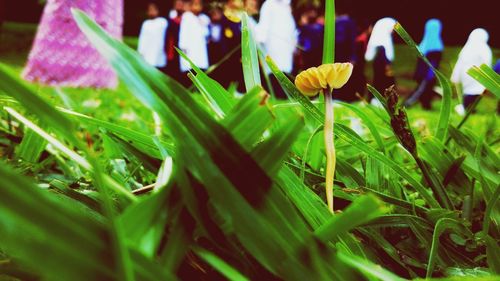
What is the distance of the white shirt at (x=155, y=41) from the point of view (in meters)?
9.95

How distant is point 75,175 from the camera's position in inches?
26.9

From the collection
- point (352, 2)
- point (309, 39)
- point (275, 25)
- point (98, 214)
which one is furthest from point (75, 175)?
point (352, 2)

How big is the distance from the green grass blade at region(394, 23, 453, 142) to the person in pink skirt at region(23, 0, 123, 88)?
9542 mm

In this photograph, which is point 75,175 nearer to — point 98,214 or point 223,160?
point 98,214

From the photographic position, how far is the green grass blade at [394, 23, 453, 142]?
52 cm

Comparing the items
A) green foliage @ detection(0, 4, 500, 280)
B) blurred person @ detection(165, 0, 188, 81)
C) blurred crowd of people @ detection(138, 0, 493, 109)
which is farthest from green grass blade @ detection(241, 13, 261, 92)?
blurred person @ detection(165, 0, 188, 81)

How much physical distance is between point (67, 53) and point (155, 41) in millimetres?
1584

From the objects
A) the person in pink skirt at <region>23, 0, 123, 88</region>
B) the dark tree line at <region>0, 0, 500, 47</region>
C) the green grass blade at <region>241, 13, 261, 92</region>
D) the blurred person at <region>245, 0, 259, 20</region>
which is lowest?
the person in pink skirt at <region>23, 0, 123, 88</region>

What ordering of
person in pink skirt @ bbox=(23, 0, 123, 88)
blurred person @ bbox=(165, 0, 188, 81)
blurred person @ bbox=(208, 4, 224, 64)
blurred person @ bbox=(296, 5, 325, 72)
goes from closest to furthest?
blurred person @ bbox=(296, 5, 325, 72), blurred person @ bbox=(165, 0, 188, 81), person in pink skirt @ bbox=(23, 0, 123, 88), blurred person @ bbox=(208, 4, 224, 64)

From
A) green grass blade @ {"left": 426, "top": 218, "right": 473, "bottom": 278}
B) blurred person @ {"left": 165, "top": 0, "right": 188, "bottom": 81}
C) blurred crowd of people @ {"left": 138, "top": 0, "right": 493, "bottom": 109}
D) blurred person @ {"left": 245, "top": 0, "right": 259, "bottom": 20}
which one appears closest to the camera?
green grass blade @ {"left": 426, "top": 218, "right": 473, "bottom": 278}

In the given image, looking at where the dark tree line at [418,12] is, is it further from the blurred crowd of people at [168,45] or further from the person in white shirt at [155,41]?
the person in white shirt at [155,41]

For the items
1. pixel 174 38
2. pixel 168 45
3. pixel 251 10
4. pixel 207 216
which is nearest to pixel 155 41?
pixel 168 45

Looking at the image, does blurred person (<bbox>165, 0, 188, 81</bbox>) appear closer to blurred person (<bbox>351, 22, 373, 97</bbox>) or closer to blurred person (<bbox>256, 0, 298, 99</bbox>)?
blurred person (<bbox>256, 0, 298, 99</bbox>)

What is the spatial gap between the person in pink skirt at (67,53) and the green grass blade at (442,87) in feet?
31.3
